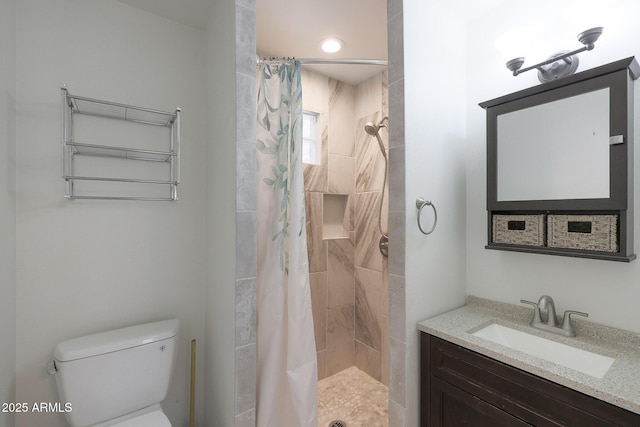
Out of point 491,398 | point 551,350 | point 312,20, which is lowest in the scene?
point 491,398

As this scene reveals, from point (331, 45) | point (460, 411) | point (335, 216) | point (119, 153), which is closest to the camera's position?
point (460, 411)

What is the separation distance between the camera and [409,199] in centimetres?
142

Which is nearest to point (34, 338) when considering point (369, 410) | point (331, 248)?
point (331, 248)

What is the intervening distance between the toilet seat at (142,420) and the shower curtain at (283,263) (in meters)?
0.44

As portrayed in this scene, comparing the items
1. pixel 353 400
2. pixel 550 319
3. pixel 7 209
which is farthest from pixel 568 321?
pixel 7 209

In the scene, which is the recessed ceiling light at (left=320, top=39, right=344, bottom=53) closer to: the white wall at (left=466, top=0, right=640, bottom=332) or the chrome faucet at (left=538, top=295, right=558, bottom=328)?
the white wall at (left=466, top=0, right=640, bottom=332)

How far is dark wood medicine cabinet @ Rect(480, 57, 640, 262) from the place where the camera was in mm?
1141

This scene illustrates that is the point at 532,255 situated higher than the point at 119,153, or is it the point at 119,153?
the point at 119,153

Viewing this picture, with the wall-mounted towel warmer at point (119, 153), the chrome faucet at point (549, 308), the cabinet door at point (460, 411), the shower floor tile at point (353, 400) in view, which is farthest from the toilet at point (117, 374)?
the chrome faucet at point (549, 308)

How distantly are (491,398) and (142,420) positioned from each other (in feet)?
5.02

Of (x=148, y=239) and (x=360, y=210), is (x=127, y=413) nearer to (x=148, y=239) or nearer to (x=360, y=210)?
(x=148, y=239)

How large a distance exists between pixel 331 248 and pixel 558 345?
5.09 ft

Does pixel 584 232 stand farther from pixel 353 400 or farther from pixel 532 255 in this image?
pixel 353 400

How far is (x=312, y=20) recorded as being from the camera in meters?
1.74
